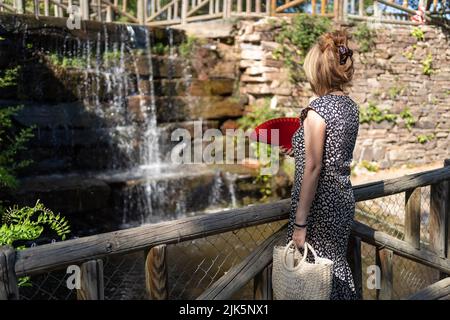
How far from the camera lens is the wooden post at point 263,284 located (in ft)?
8.79

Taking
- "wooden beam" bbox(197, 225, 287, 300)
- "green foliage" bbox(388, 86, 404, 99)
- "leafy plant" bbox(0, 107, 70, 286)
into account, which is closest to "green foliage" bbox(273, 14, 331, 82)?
"green foliage" bbox(388, 86, 404, 99)

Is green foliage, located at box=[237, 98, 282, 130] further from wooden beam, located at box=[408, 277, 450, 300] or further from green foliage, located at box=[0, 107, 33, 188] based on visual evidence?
wooden beam, located at box=[408, 277, 450, 300]

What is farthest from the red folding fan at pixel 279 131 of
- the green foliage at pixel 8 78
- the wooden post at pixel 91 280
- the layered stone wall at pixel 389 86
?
the layered stone wall at pixel 389 86

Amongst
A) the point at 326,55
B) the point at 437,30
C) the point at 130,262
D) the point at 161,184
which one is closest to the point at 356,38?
the point at 437,30

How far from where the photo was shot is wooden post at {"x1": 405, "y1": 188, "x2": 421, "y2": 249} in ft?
11.3

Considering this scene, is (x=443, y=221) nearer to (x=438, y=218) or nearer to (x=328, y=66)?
(x=438, y=218)

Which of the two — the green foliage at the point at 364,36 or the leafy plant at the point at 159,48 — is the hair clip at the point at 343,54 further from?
the green foliage at the point at 364,36

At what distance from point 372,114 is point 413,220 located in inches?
258

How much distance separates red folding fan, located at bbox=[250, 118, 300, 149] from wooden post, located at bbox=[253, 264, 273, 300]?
67 centimetres

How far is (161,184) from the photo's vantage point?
6.93 metres

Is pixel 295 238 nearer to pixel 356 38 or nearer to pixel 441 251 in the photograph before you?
pixel 441 251

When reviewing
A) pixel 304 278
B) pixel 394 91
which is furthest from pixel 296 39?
pixel 304 278

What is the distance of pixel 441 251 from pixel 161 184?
407 centimetres

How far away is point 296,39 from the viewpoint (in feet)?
30.1
